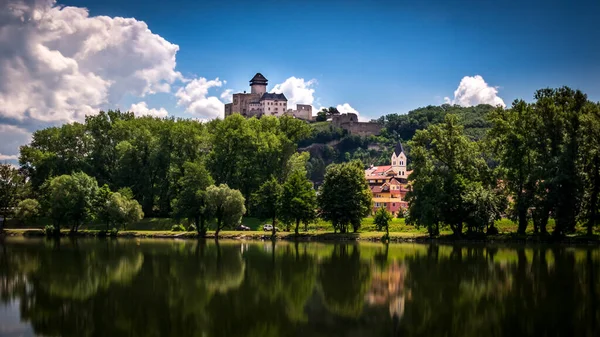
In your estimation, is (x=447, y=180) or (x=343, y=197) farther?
(x=343, y=197)

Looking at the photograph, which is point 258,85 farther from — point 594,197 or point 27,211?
point 594,197

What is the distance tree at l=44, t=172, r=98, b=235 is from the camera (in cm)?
6128

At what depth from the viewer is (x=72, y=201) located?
200 feet

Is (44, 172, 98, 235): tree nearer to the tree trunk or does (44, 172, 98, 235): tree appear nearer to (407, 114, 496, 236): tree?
(407, 114, 496, 236): tree

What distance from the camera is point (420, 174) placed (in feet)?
183

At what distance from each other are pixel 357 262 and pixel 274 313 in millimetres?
16038

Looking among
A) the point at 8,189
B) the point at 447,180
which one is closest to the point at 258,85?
the point at 8,189

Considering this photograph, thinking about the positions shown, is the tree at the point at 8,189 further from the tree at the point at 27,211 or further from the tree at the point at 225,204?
the tree at the point at 225,204

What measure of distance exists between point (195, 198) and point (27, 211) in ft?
65.9

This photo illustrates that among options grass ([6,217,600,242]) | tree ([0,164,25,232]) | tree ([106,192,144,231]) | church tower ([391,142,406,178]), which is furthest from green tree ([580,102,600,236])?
church tower ([391,142,406,178])

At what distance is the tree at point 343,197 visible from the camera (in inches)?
2324

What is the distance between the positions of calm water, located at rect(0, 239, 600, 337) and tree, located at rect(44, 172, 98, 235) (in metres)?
26.0

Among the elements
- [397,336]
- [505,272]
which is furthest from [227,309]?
[505,272]

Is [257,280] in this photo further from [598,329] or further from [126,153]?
[126,153]
